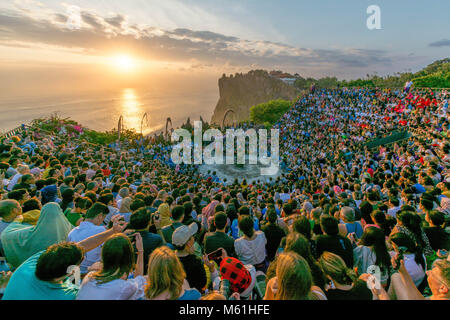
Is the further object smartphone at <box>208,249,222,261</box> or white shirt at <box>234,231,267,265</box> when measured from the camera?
white shirt at <box>234,231,267,265</box>

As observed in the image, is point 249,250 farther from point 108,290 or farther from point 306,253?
point 108,290

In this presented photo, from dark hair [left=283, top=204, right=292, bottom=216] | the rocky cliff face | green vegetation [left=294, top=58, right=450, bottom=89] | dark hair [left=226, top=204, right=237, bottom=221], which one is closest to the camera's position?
dark hair [left=226, top=204, right=237, bottom=221]

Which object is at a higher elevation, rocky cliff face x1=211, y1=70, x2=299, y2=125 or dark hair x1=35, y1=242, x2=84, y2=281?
rocky cliff face x1=211, y1=70, x2=299, y2=125

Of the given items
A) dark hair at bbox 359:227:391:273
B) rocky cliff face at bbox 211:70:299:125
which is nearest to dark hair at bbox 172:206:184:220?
dark hair at bbox 359:227:391:273

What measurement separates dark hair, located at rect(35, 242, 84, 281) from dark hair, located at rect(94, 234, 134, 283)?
0.95 feet

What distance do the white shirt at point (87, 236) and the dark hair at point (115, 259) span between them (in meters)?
1.52

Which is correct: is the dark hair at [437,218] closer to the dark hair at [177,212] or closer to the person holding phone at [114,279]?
the dark hair at [177,212]

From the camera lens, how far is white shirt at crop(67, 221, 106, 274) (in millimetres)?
3641

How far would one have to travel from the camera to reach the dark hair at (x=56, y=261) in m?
2.23

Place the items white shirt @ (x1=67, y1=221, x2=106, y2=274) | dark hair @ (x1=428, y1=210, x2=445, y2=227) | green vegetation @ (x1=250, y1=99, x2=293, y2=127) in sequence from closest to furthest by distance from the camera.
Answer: white shirt @ (x1=67, y1=221, x2=106, y2=274) < dark hair @ (x1=428, y1=210, x2=445, y2=227) < green vegetation @ (x1=250, y1=99, x2=293, y2=127)

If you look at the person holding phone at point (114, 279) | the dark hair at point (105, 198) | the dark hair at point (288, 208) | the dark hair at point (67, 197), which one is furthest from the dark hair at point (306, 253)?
the dark hair at point (67, 197)

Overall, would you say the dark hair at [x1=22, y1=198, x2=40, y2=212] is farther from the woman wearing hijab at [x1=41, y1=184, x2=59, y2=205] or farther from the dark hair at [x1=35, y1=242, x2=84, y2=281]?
the dark hair at [x1=35, y1=242, x2=84, y2=281]

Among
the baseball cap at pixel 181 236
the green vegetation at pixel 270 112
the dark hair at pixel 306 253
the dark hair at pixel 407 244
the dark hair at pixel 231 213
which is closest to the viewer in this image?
the dark hair at pixel 306 253
